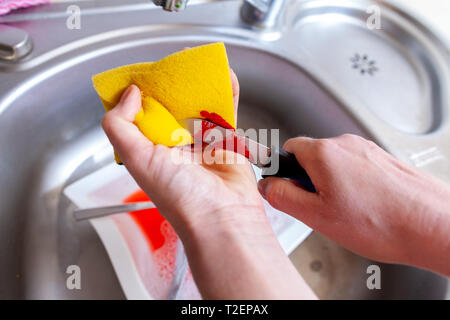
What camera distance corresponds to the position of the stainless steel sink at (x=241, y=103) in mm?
564

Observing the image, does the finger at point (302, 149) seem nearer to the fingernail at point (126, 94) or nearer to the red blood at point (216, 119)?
the red blood at point (216, 119)

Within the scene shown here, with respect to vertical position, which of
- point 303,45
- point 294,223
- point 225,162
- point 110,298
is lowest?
point 110,298

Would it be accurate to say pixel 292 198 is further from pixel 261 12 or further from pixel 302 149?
pixel 261 12

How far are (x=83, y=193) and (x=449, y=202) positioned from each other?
0.55 meters

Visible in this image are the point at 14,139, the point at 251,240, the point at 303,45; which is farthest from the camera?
the point at 303,45

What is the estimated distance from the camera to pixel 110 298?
569mm

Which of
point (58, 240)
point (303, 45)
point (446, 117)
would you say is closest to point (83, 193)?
point (58, 240)

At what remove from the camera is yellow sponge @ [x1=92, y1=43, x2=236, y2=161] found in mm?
416

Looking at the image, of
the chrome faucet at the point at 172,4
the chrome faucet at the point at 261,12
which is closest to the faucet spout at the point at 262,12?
the chrome faucet at the point at 261,12

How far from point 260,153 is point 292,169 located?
46 millimetres

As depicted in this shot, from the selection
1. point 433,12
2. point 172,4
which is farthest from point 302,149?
point 433,12

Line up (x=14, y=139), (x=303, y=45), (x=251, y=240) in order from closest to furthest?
(x=251, y=240)
(x=14, y=139)
(x=303, y=45)

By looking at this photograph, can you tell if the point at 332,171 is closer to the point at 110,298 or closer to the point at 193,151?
the point at 193,151

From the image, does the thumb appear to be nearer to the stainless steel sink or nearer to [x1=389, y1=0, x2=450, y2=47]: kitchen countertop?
the stainless steel sink
